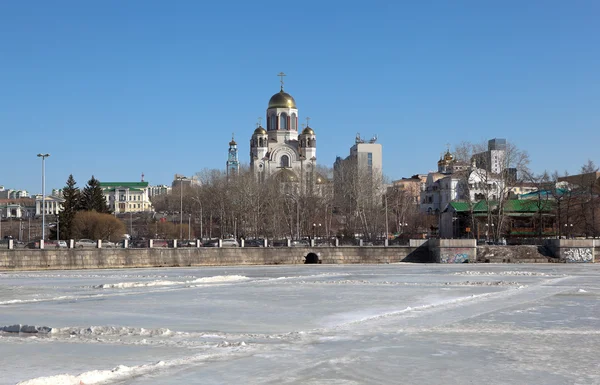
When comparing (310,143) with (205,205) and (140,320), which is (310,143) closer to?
(205,205)

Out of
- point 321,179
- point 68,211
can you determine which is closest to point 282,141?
point 321,179

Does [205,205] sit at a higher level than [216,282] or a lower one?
higher

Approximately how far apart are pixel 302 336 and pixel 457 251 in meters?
45.9

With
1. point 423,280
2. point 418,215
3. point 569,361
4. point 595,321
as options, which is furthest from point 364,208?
point 569,361

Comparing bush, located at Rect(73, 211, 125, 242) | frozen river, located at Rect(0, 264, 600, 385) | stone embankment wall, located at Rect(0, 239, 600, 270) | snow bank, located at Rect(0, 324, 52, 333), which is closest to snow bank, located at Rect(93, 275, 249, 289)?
frozen river, located at Rect(0, 264, 600, 385)

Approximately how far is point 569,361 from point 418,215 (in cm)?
10221

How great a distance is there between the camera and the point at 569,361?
13.6 metres

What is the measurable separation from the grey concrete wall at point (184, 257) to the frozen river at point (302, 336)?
67.7 feet

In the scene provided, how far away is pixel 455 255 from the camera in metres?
60.8

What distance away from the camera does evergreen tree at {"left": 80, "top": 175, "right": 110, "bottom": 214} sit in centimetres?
9525

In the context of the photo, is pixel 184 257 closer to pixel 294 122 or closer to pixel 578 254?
pixel 578 254

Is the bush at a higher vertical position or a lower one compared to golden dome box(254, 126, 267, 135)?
lower

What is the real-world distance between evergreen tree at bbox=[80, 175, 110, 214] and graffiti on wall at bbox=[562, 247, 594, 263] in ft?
189

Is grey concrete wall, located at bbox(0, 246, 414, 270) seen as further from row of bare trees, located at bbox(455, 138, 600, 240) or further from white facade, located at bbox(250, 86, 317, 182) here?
white facade, located at bbox(250, 86, 317, 182)
